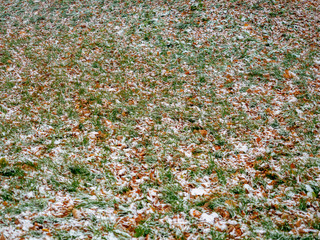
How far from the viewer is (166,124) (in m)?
→ 5.05

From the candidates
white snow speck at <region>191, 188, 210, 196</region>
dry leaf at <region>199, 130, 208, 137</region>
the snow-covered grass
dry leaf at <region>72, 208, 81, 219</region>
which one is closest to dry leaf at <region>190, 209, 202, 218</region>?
the snow-covered grass

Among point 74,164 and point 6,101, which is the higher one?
point 6,101

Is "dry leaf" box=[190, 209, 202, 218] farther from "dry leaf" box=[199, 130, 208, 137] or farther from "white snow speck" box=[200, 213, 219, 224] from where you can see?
"dry leaf" box=[199, 130, 208, 137]

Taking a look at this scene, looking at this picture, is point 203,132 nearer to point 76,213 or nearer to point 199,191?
point 199,191

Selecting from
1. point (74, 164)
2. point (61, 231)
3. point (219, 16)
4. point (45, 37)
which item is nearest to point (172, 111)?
point (74, 164)

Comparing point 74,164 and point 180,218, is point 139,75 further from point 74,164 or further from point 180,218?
point 180,218

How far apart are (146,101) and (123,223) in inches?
120

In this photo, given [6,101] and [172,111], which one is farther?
[6,101]

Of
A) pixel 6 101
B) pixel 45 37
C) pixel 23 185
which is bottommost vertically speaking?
pixel 23 185

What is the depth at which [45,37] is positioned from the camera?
871 centimetres

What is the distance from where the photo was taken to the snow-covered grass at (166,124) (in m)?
3.26

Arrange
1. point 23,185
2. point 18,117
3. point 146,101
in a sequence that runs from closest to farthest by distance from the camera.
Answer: point 23,185
point 18,117
point 146,101

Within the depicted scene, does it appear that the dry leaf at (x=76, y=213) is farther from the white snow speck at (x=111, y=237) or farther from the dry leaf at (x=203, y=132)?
the dry leaf at (x=203, y=132)

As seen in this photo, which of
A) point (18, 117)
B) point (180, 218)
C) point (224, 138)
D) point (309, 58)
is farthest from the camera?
point (309, 58)
